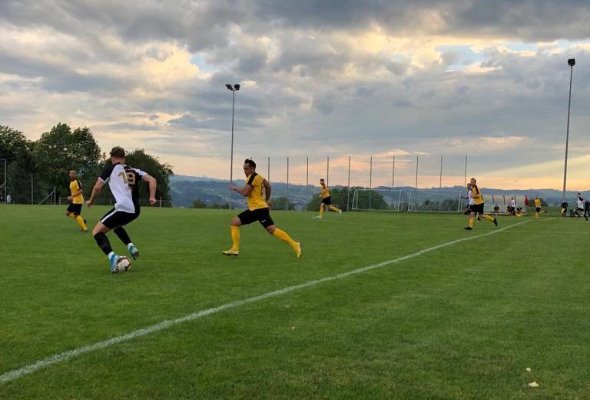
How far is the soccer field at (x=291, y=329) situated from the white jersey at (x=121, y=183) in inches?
45.0

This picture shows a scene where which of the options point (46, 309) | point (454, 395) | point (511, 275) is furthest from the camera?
point (511, 275)

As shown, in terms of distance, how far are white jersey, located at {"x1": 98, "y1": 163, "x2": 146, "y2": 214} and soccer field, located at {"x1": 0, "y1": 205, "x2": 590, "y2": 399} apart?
1144mm

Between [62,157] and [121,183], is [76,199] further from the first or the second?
[62,157]

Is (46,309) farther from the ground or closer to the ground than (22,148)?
closer to the ground

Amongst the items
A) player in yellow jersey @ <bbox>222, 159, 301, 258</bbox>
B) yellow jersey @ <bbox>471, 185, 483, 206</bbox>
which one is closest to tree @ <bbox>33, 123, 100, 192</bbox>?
yellow jersey @ <bbox>471, 185, 483, 206</bbox>

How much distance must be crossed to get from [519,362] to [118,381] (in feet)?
10.4

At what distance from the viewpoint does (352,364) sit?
14.5 ft

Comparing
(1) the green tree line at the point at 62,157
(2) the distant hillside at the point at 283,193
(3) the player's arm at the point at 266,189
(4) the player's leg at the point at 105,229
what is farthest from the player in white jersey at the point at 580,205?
(1) the green tree line at the point at 62,157

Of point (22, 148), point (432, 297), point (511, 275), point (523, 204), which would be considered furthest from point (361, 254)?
point (22, 148)

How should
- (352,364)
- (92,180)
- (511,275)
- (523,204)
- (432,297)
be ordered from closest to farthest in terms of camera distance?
1. (352,364)
2. (432,297)
3. (511,275)
4. (523,204)
5. (92,180)

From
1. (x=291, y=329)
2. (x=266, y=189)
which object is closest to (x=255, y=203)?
(x=266, y=189)

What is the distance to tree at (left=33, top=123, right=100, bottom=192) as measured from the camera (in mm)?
93312

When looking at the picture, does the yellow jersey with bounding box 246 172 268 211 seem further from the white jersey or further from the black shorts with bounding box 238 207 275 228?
the white jersey

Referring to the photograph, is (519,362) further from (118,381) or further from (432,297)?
(118,381)
